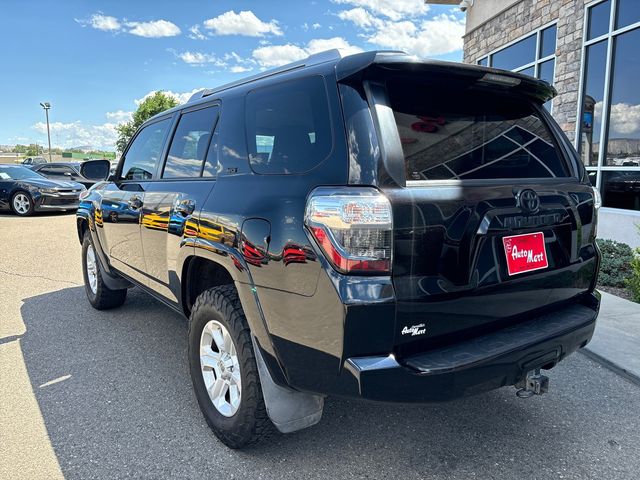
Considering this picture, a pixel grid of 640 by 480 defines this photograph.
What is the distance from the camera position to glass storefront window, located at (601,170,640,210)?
6.83m

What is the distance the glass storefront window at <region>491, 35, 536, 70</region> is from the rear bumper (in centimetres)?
849

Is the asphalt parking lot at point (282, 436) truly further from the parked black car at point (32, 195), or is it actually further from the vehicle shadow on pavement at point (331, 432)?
the parked black car at point (32, 195)

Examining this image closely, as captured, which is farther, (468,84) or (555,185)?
(555,185)

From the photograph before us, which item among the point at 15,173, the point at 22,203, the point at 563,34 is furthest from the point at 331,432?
the point at 15,173

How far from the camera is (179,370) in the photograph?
3465 millimetres

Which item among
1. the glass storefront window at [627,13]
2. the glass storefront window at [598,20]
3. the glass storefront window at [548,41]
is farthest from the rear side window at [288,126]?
the glass storefront window at [548,41]

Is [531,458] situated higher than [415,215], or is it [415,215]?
[415,215]

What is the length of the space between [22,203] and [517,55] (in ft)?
42.8

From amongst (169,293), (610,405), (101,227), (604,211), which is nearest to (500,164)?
(610,405)

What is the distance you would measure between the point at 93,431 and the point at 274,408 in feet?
4.02

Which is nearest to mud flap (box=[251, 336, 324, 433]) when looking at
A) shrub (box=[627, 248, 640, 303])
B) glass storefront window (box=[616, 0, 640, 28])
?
shrub (box=[627, 248, 640, 303])

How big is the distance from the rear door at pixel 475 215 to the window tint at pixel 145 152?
2.21 meters

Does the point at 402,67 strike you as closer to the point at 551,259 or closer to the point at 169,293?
the point at 551,259

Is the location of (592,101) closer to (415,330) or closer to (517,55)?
(517,55)
